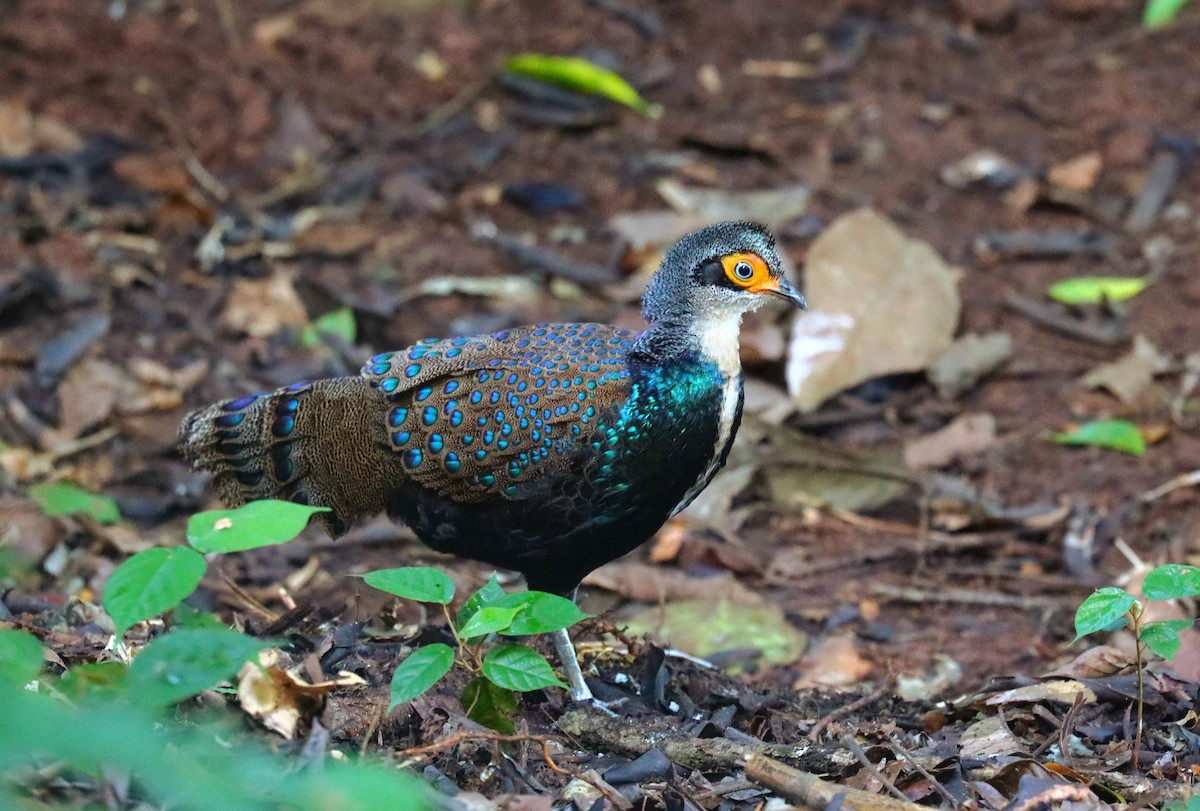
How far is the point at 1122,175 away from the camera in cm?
845

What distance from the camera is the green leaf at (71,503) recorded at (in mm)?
5727

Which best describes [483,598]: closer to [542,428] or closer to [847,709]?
[542,428]

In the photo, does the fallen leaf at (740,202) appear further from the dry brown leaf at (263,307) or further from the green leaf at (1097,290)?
the dry brown leaf at (263,307)

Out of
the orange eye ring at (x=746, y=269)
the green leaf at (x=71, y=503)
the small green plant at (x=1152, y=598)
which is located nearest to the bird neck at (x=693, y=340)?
the orange eye ring at (x=746, y=269)

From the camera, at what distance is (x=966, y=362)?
281 inches

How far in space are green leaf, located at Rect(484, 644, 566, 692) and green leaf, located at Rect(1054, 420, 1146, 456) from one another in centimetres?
385

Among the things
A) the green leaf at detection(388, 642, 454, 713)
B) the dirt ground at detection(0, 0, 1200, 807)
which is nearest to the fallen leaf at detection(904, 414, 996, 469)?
the dirt ground at detection(0, 0, 1200, 807)

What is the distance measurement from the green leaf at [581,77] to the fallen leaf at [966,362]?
8.86ft

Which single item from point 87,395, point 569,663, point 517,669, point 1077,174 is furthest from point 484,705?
point 1077,174

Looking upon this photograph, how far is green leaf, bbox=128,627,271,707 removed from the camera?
273cm

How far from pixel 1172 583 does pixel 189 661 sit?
2387mm

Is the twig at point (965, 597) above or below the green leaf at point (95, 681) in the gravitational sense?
below

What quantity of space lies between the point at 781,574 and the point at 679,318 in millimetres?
1901

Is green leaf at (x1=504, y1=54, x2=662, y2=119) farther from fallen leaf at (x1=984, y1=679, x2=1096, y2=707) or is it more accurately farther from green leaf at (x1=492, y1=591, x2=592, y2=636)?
green leaf at (x1=492, y1=591, x2=592, y2=636)
